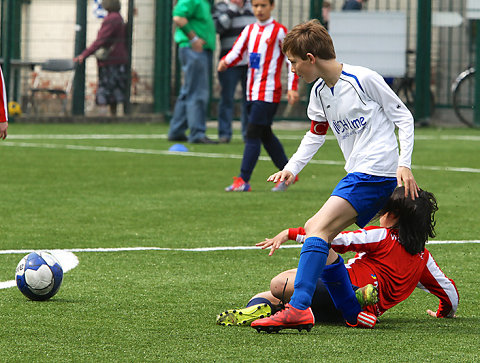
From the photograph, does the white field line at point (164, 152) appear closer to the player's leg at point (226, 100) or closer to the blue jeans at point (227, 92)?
the blue jeans at point (227, 92)

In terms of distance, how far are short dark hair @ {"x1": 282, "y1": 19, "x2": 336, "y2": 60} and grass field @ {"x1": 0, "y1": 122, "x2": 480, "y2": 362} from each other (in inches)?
47.7

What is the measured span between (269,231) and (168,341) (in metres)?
3.36

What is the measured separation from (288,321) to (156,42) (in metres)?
16.8

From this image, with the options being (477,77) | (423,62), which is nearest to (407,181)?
(477,77)

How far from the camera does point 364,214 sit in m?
4.44

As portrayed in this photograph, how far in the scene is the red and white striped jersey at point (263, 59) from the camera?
A: 394 inches

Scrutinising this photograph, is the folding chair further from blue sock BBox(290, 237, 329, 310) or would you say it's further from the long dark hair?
blue sock BBox(290, 237, 329, 310)

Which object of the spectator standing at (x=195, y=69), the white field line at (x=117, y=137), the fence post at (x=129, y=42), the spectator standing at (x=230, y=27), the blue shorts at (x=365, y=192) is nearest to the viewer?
the blue shorts at (x=365, y=192)

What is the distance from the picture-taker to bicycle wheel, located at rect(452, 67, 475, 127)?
18.9 m

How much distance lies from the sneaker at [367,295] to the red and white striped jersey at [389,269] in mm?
90

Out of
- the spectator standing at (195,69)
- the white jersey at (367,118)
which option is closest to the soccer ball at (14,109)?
the spectator standing at (195,69)

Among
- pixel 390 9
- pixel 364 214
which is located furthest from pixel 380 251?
pixel 390 9

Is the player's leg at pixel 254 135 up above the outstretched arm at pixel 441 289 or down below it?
above

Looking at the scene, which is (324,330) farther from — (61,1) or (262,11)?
(61,1)
